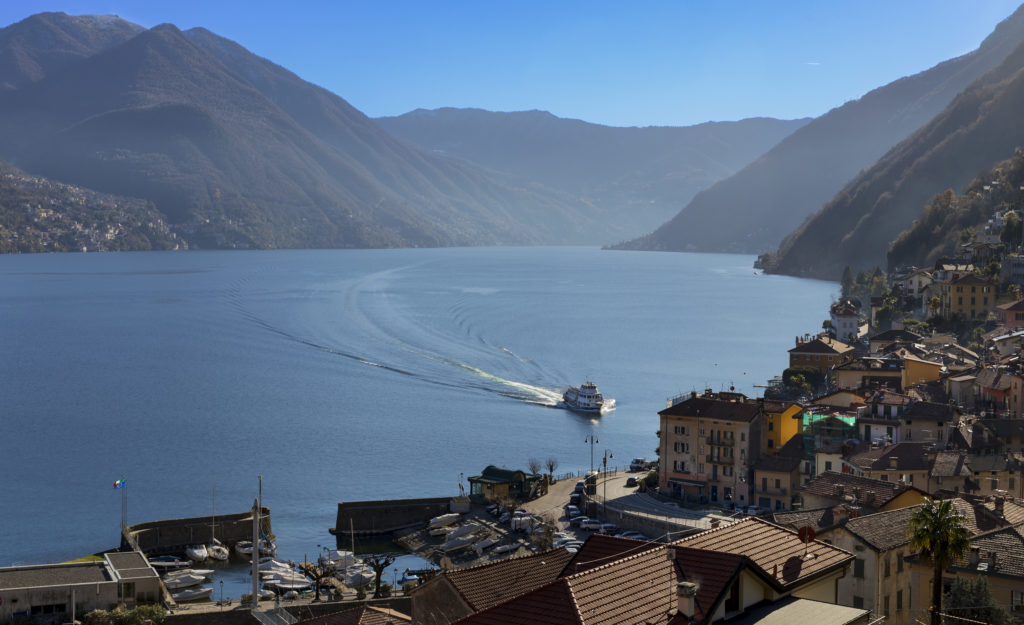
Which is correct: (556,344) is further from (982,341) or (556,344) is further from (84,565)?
(84,565)

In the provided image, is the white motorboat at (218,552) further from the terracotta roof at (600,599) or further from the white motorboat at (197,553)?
the terracotta roof at (600,599)

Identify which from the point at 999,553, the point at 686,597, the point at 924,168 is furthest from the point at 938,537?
the point at 924,168

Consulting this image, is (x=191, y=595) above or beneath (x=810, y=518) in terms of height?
beneath

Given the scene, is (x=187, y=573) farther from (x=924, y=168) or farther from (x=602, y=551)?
(x=924, y=168)

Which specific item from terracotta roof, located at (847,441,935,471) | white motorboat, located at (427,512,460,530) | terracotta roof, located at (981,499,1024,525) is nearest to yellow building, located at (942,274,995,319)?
terracotta roof, located at (847,441,935,471)

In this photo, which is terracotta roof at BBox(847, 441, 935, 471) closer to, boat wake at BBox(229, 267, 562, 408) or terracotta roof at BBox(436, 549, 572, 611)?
terracotta roof at BBox(436, 549, 572, 611)

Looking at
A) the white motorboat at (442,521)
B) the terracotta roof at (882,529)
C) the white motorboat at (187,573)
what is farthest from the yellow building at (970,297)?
the terracotta roof at (882,529)

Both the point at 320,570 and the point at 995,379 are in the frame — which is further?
the point at 995,379
